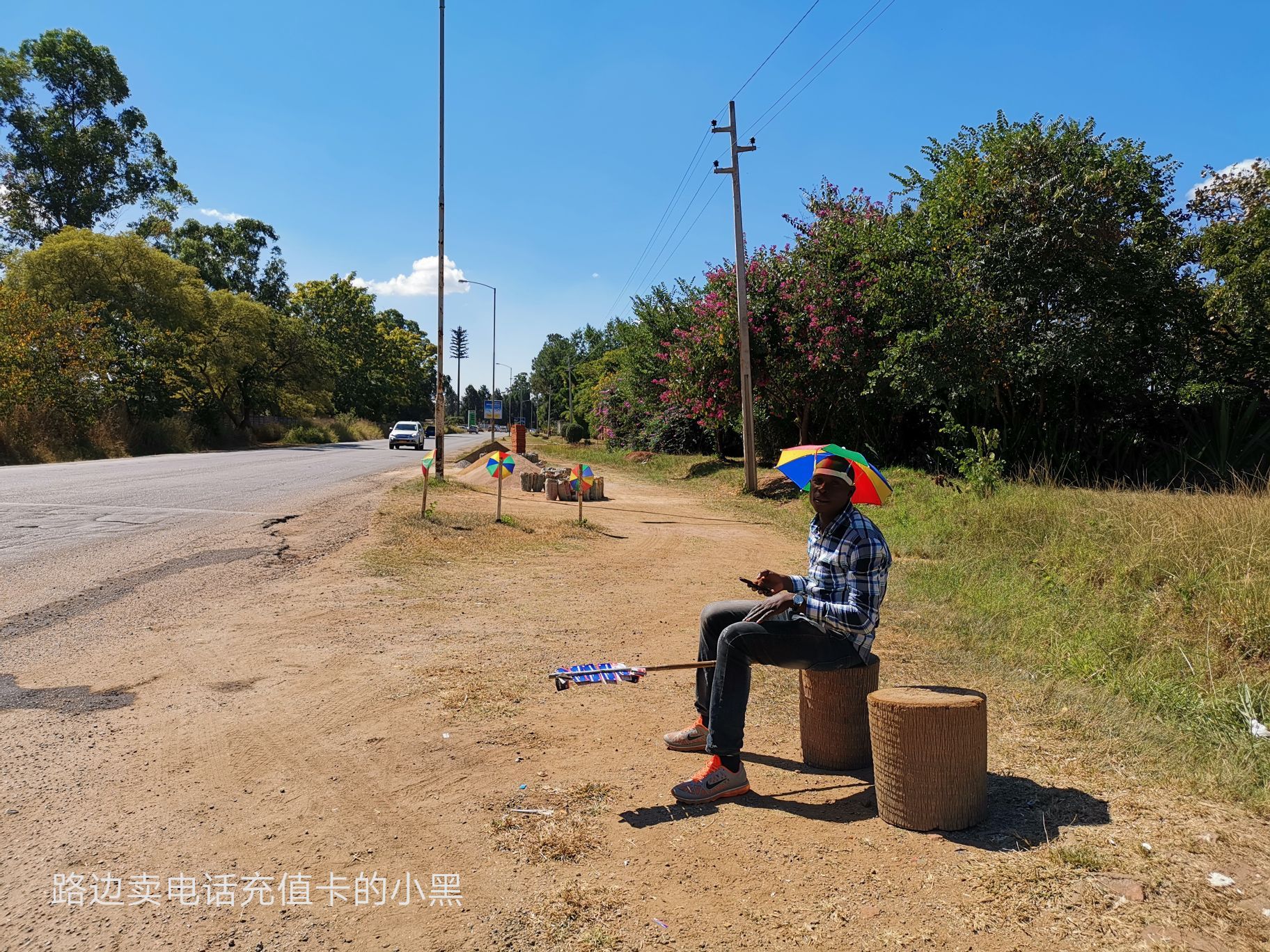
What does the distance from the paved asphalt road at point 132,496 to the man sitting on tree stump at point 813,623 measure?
638cm

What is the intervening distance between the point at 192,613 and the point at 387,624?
1.67 metres

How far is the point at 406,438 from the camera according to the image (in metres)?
41.5

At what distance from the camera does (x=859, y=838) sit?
3252mm

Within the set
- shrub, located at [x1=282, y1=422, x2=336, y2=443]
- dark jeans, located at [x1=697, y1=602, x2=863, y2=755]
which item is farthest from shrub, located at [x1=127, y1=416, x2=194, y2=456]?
dark jeans, located at [x1=697, y1=602, x2=863, y2=755]

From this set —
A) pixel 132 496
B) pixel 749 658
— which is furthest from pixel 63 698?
pixel 132 496

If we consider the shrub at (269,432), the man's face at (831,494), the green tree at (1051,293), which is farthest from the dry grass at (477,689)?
the shrub at (269,432)

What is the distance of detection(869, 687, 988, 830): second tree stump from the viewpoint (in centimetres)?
324

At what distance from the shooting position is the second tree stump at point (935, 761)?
324cm

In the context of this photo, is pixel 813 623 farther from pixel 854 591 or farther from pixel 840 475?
pixel 840 475

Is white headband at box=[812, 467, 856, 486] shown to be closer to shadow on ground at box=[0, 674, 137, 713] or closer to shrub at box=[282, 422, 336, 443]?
shadow on ground at box=[0, 674, 137, 713]

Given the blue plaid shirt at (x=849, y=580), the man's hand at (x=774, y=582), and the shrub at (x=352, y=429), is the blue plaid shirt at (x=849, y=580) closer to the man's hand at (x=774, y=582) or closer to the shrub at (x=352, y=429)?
the man's hand at (x=774, y=582)

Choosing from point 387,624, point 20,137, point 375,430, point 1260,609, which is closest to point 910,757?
point 1260,609

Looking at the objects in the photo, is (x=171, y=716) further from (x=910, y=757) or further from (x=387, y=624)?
(x=910, y=757)

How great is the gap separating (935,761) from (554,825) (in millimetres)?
1660
